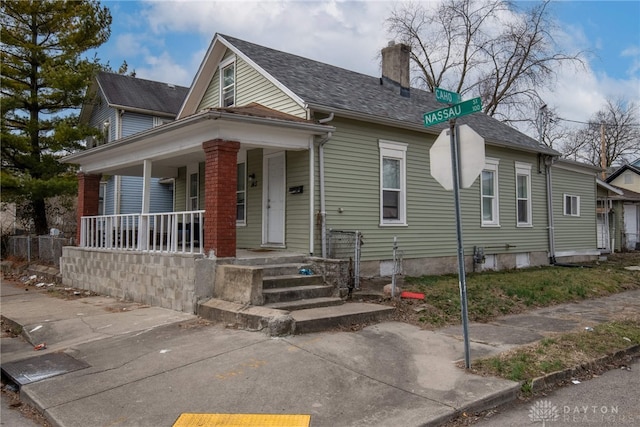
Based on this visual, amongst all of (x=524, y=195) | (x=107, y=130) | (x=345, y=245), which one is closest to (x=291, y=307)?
(x=345, y=245)

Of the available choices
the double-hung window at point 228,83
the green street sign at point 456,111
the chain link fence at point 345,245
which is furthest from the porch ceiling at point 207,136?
the green street sign at point 456,111

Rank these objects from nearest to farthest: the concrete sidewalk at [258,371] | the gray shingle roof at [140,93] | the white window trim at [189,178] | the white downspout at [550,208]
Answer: the concrete sidewalk at [258,371], the white window trim at [189,178], the white downspout at [550,208], the gray shingle roof at [140,93]

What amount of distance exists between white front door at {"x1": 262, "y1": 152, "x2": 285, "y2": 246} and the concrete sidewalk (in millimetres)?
3304

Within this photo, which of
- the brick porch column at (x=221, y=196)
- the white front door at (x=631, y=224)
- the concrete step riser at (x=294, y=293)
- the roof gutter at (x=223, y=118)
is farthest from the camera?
the white front door at (x=631, y=224)

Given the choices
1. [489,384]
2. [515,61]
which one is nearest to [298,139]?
[489,384]

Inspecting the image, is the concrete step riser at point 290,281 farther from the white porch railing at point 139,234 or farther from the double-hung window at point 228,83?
the double-hung window at point 228,83

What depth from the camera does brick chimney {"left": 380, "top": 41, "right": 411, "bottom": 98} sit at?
1488 cm

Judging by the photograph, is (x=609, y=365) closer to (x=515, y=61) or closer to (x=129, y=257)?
(x=129, y=257)

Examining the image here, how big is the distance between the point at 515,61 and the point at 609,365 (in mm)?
26242

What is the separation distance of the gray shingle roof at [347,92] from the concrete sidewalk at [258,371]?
5.45m

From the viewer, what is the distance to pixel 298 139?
9.57 metres

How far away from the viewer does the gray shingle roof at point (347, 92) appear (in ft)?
35.6

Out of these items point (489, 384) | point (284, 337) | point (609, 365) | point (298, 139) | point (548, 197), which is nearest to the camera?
point (489, 384)

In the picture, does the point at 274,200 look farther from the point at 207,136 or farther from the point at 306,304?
the point at 306,304
